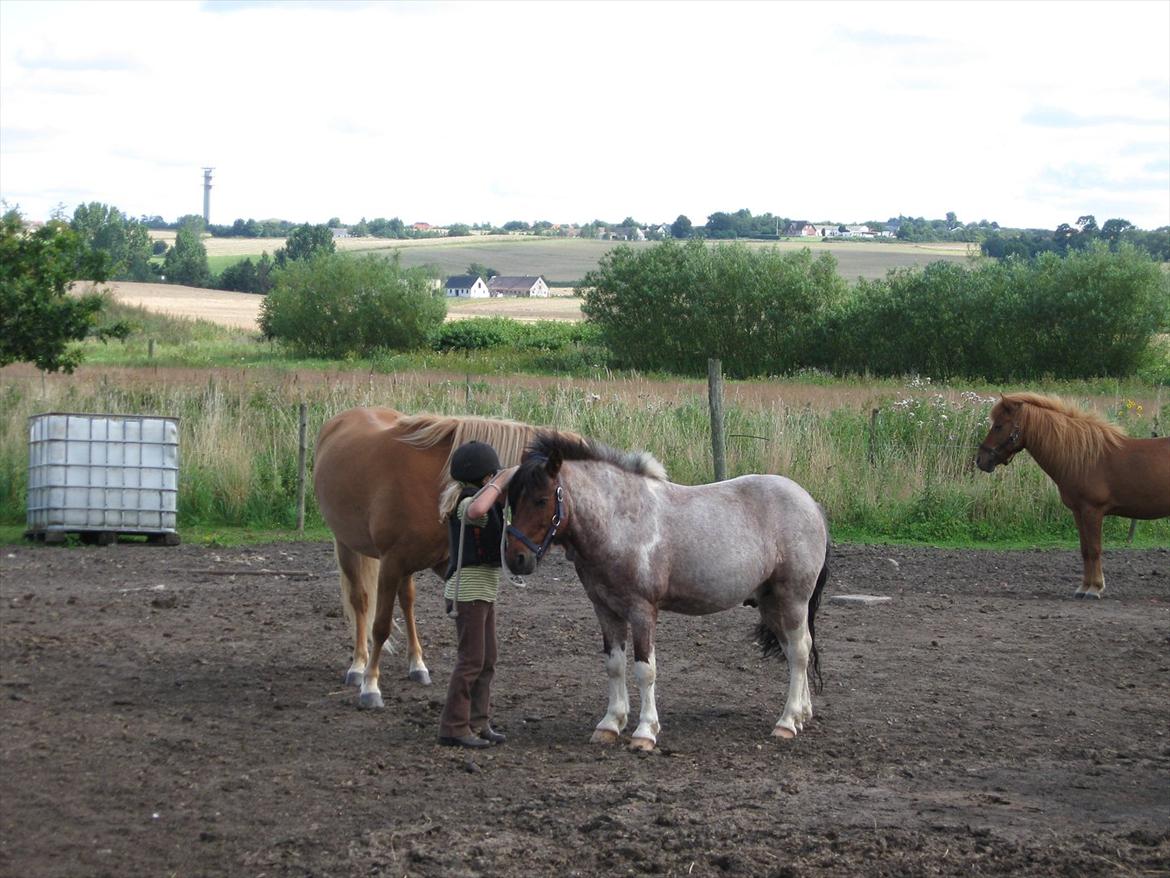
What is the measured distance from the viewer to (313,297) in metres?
53.1

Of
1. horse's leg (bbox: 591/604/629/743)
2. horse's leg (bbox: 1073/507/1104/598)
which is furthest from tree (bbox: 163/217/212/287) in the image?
horse's leg (bbox: 591/604/629/743)

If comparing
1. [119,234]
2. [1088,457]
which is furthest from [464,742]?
[119,234]

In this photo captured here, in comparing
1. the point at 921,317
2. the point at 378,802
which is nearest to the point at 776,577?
the point at 378,802

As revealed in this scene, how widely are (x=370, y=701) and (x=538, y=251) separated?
110681mm

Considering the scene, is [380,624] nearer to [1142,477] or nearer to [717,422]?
[1142,477]

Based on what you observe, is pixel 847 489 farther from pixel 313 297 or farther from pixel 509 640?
pixel 313 297

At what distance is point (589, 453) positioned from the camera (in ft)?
19.9

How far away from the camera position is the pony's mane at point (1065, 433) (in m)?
11.2

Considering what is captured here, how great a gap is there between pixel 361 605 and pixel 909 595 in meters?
5.07

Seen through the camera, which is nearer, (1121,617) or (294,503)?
(1121,617)

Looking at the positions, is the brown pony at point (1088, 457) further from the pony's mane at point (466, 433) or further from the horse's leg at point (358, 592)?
the horse's leg at point (358, 592)

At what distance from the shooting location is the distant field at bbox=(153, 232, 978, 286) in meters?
86.9

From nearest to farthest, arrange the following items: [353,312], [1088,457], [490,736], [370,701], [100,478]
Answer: [490,736]
[370,701]
[1088,457]
[100,478]
[353,312]

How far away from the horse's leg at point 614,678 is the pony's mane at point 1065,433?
6510mm
